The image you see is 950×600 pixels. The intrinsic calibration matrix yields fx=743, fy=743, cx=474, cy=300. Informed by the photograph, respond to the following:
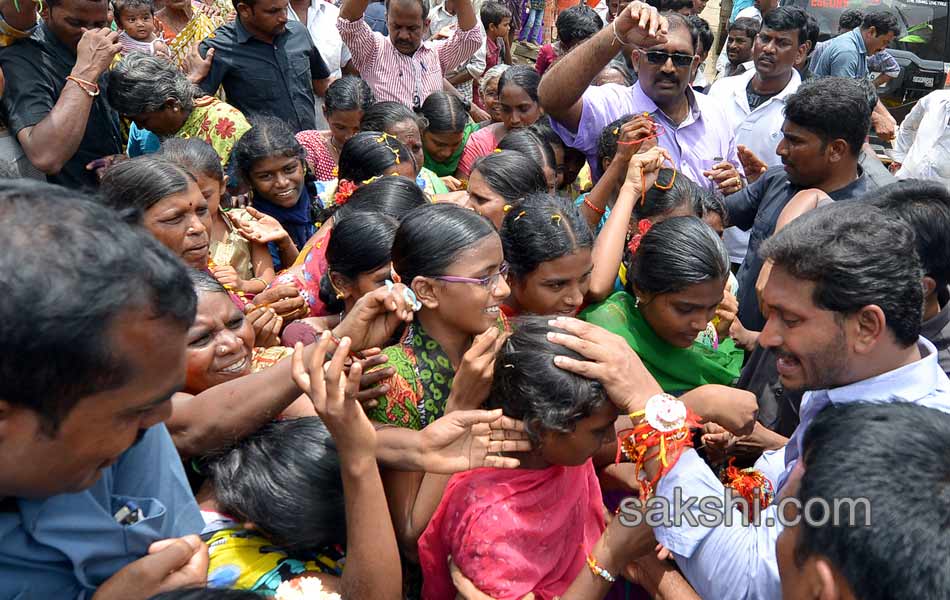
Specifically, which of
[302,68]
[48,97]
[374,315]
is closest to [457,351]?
[374,315]

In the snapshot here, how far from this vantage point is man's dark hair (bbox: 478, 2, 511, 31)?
830cm

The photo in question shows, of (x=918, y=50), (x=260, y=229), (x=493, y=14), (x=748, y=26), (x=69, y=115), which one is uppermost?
(x=69, y=115)

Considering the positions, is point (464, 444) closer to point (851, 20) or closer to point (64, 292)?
point (64, 292)

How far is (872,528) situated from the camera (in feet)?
3.95

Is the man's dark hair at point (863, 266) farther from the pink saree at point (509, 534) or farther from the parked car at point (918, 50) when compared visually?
the parked car at point (918, 50)

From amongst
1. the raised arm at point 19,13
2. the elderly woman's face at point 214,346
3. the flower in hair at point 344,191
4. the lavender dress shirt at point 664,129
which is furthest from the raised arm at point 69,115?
the lavender dress shirt at point 664,129

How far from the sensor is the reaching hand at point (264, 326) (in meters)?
2.64

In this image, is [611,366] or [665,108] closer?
[611,366]

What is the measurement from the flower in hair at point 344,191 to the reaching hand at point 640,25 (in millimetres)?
1512

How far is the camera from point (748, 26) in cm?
817

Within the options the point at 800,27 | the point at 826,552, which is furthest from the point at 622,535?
the point at 800,27

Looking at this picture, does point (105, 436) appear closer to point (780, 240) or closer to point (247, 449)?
point (247, 449)

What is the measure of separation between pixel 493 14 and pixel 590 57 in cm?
506

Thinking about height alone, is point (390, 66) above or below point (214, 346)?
below
